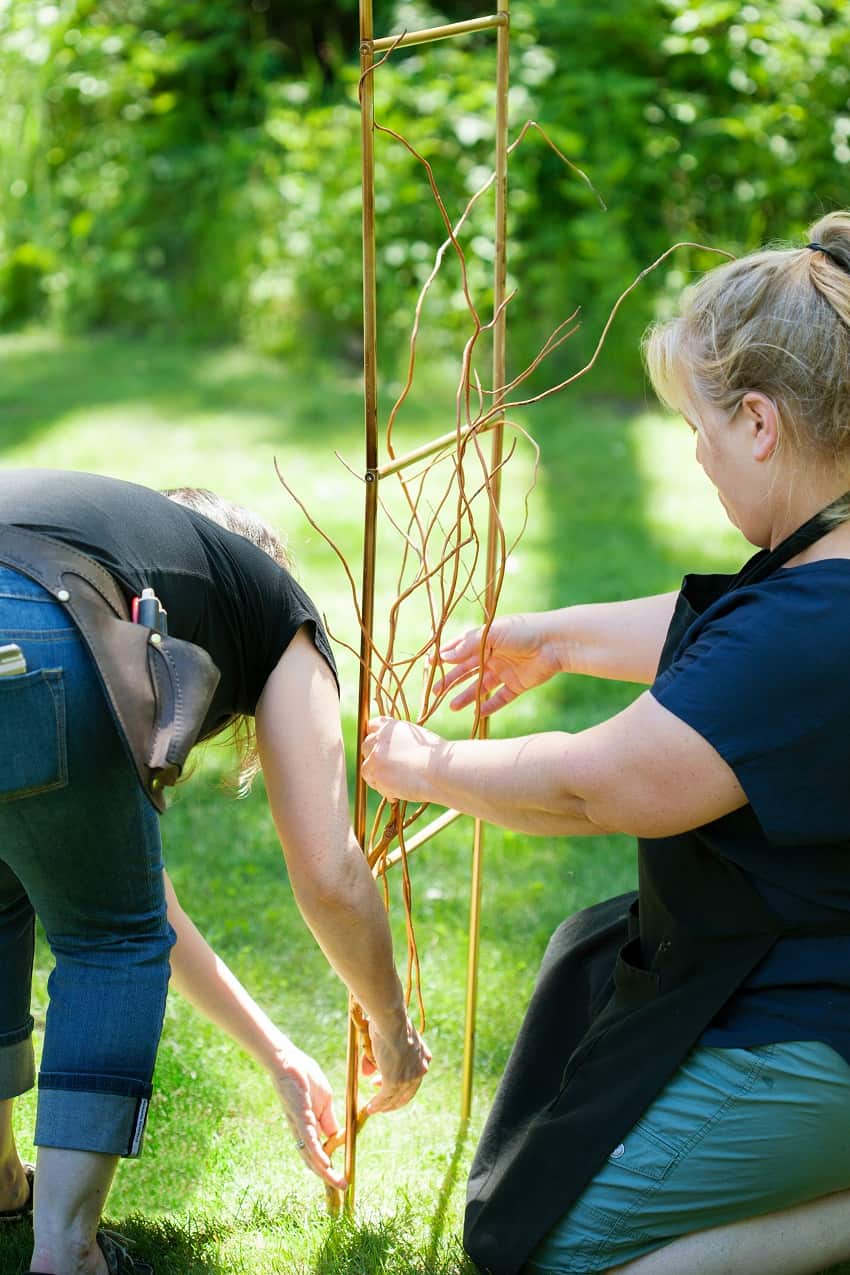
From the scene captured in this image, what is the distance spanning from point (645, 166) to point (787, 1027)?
532 cm

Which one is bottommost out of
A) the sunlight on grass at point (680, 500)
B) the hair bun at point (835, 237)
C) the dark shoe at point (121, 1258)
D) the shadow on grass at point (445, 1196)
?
the sunlight on grass at point (680, 500)

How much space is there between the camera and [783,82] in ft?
20.7

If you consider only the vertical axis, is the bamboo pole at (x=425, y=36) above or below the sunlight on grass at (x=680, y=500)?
above

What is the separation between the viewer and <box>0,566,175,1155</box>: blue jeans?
4.69 feet

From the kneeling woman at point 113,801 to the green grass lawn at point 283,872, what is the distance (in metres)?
0.28

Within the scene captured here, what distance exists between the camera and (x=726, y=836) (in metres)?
1.65

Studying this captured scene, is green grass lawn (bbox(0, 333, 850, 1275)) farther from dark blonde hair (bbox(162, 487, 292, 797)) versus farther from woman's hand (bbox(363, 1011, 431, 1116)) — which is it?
dark blonde hair (bbox(162, 487, 292, 797))

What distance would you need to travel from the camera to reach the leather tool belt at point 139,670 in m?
1.43

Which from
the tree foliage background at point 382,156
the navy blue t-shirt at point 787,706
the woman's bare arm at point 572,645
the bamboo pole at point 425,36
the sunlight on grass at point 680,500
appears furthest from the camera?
the tree foliage background at point 382,156

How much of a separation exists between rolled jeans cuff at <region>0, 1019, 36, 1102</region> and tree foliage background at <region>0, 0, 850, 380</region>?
186 inches

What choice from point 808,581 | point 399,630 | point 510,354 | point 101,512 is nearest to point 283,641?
point 101,512

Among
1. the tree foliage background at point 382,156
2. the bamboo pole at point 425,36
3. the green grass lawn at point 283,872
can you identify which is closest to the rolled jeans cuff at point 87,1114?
the green grass lawn at point 283,872

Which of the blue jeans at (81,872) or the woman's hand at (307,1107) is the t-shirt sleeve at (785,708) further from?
the woman's hand at (307,1107)

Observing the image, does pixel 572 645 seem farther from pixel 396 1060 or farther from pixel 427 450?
pixel 396 1060
